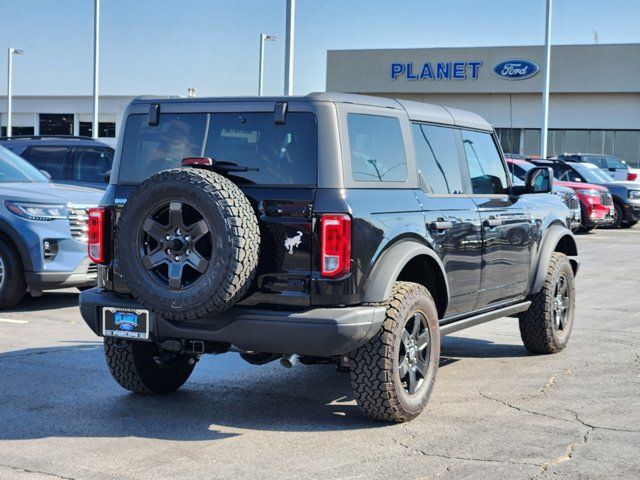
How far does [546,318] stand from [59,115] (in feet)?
173

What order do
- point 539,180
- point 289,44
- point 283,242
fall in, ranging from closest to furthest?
point 283,242 < point 539,180 < point 289,44

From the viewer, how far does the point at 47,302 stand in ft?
36.7

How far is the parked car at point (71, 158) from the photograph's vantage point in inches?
529

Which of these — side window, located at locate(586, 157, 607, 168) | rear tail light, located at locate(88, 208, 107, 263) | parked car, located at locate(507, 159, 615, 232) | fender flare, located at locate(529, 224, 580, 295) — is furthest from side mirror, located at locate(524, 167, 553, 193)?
side window, located at locate(586, 157, 607, 168)

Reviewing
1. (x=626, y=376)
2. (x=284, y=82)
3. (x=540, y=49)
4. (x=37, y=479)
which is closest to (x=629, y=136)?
(x=540, y=49)

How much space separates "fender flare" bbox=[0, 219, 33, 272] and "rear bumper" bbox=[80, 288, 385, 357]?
468 centimetres

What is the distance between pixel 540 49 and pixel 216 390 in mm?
43253

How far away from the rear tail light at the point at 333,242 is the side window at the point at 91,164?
8421 millimetres

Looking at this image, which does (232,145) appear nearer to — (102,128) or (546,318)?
(546,318)

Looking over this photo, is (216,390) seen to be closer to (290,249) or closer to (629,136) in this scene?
(290,249)

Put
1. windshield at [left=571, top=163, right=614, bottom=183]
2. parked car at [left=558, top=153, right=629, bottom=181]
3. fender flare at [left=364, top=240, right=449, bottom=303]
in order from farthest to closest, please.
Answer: parked car at [left=558, top=153, right=629, bottom=181]
windshield at [left=571, top=163, right=614, bottom=183]
fender flare at [left=364, top=240, right=449, bottom=303]

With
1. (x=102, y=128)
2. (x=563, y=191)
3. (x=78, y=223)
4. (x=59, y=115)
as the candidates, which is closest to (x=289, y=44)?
(x=563, y=191)

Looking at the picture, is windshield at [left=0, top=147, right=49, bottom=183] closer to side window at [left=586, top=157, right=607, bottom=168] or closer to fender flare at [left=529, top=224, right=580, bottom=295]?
fender flare at [left=529, top=224, right=580, bottom=295]

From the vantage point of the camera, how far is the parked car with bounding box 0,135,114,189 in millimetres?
13445
